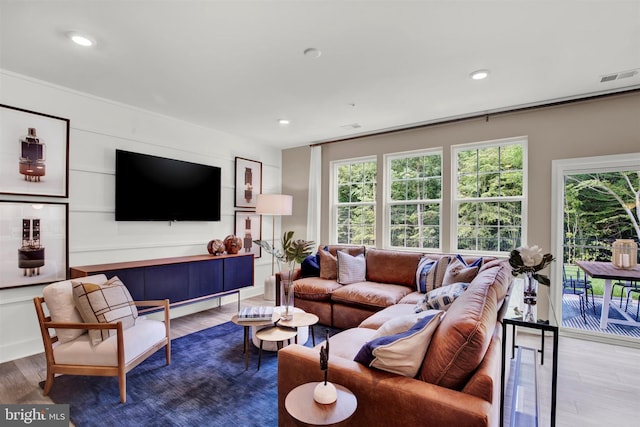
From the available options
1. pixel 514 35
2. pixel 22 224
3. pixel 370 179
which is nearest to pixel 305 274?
pixel 370 179

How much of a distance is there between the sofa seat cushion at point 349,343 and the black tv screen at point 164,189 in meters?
2.79

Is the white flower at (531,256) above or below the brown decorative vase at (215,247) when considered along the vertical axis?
above

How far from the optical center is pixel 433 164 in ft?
14.3

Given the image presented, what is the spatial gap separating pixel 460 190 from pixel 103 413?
4195 millimetres

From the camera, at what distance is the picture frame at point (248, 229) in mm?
4988

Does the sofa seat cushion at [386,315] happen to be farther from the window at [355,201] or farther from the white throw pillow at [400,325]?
the window at [355,201]

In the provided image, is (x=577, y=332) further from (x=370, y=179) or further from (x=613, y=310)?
(x=370, y=179)

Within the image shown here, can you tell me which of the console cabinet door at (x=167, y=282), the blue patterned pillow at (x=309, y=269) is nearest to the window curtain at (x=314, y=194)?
the blue patterned pillow at (x=309, y=269)

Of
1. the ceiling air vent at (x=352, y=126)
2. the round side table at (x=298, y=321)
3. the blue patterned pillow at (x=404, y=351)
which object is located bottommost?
the round side table at (x=298, y=321)

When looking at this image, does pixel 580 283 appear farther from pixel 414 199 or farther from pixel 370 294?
pixel 370 294

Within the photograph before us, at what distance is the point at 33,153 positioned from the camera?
9.56 feet

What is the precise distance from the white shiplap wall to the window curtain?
1.41 metres

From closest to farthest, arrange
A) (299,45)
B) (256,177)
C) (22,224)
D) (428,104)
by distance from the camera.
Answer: (299,45), (22,224), (428,104), (256,177)

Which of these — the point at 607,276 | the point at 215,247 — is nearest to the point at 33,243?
the point at 215,247
